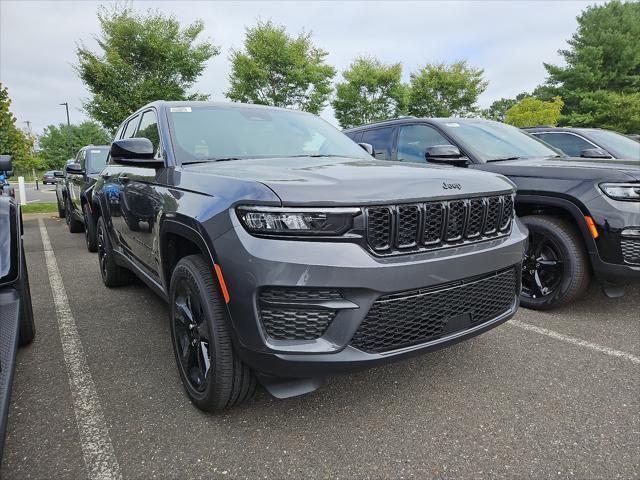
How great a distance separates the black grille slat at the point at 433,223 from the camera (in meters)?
1.94

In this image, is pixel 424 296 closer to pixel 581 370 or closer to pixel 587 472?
pixel 587 472

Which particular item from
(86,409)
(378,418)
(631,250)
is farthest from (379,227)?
(631,250)

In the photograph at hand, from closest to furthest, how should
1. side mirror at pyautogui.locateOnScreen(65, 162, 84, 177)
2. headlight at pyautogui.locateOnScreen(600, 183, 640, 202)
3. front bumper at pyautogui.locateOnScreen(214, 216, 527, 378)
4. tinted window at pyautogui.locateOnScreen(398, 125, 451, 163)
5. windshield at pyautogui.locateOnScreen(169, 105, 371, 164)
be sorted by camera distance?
front bumper at pyautogui.locateOnScreen(214, 216, 527, 378) → windshield at pyautogui.locateOnScreen(169, 105, 371, 164) → headlight at pyautogui.locateOnScreen(600, 183, 640, 202) → tinted window at pyautogui.locateOnScreen(398, 125, 451, 163) → side mirror at pyautogui.locateOnScreen(65, 162, 84, 177)

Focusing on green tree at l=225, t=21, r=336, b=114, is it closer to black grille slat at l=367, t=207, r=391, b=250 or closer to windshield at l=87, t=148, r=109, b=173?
windshield at l=87, t=148, r=109, b=173

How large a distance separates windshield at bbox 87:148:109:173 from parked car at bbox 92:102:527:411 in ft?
18.1

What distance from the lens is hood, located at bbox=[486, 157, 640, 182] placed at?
3.26m

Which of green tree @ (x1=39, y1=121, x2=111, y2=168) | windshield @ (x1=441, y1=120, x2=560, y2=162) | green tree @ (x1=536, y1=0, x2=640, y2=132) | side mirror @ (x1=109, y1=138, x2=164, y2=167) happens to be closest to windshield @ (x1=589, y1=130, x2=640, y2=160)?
windshield @ (x1=441, y1=120, x2=560, y2=162)

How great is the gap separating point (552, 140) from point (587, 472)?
6.68 m

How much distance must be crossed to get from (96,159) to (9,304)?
6.08 metres

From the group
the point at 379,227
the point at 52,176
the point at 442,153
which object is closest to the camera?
the point at 379,227

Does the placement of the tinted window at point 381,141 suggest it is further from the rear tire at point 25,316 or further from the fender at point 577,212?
the rear tire at point 25,316

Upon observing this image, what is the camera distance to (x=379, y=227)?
1.82 m

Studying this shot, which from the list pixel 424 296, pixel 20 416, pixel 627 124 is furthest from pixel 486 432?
pixel 627 124

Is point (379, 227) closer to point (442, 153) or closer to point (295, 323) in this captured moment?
point (295, 323)
